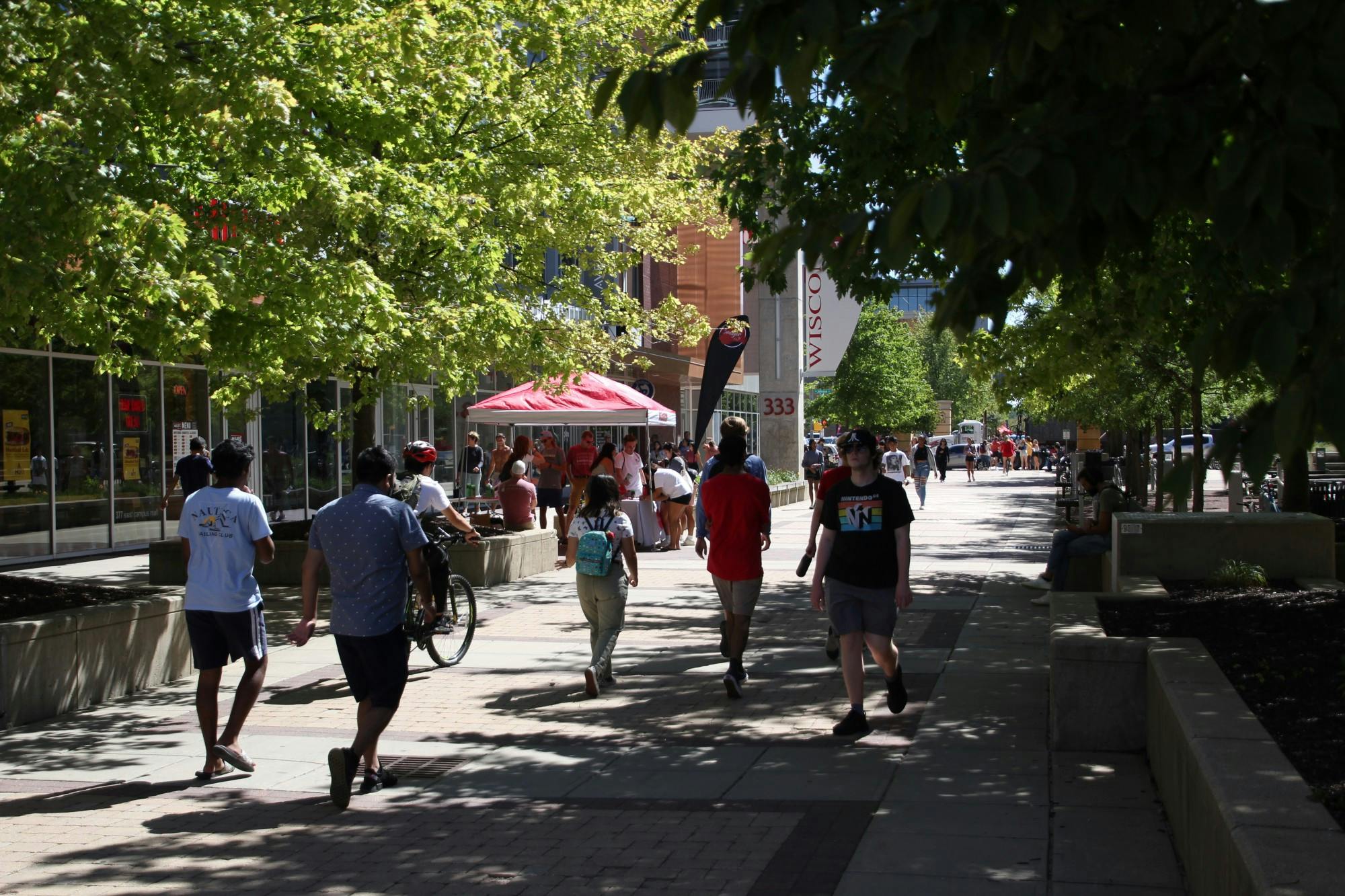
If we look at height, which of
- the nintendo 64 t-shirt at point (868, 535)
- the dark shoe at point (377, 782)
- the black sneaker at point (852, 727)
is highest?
the nintendo 64 t-shirt at point (868, 535)

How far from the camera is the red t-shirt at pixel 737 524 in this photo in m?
8.77

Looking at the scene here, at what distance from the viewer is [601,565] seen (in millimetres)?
8875

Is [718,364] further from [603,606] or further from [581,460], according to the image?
[603,606]

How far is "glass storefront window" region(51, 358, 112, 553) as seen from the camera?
1823 centimetres

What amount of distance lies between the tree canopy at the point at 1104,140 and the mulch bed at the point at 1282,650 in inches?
83.3

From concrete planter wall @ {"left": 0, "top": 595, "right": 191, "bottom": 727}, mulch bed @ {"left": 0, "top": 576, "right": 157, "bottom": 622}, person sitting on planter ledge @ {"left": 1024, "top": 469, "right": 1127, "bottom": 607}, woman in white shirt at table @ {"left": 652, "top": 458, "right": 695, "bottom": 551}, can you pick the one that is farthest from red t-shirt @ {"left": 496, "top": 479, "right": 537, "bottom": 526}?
concrete planter wall @ {"left": 0, "top": 595, "right": 191, "bottom": 727}

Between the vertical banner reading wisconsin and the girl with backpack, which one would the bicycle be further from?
the vertical banner reading wisconsin

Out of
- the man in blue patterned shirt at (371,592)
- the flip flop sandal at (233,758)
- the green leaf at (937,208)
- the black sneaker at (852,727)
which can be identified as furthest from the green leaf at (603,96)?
the black sneaker at (852,727)

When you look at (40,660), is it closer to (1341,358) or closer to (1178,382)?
(1341,358)

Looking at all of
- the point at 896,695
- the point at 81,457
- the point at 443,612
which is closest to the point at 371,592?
the point at 896,695

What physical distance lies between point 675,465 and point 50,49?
42.5 feet

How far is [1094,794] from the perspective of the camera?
6.27m

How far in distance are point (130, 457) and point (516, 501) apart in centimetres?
653

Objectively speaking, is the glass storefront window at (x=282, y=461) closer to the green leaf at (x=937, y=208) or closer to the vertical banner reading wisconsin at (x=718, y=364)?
the vertical banner reading wisconsin at (x=718, y=364)
